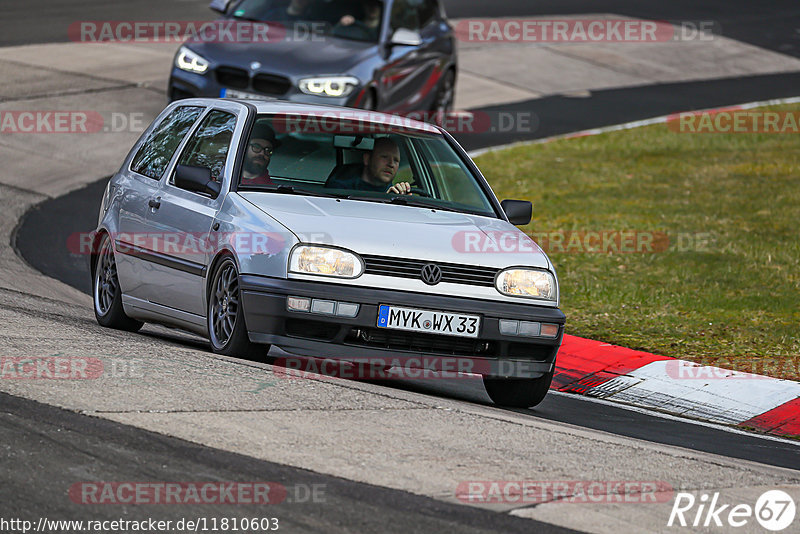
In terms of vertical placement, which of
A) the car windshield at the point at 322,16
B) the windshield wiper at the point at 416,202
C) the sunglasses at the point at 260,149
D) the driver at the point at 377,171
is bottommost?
the windshield wiper at the point at 416,202

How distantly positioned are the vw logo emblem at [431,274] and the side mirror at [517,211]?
1287mm

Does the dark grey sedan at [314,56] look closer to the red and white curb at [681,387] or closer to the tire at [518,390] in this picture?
the red and white curb at [681,387]

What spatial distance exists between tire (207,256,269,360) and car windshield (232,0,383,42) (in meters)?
8.42

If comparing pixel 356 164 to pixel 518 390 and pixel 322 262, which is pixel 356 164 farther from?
pixel 518 390


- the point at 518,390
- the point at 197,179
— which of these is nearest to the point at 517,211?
the point at 518,390

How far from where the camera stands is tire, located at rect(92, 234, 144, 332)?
927cm

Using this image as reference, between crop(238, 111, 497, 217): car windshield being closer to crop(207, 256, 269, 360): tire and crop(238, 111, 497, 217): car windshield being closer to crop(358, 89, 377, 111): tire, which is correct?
crop(207, 256, 269, 360): tire

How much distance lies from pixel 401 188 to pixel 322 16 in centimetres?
785

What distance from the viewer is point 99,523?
16.0 ft

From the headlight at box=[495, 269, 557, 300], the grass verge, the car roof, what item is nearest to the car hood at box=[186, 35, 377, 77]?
the grass verge

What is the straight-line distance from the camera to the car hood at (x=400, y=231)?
7551 mm

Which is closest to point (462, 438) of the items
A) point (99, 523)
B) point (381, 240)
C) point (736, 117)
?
point (381, 240)

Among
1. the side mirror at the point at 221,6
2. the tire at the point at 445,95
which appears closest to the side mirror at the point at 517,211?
the side mirror at the point at 221,6

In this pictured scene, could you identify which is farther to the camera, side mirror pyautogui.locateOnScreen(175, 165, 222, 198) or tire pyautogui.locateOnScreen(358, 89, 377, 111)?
tire pyautogui.locateOnScreen(358, 89, 377, 111)
